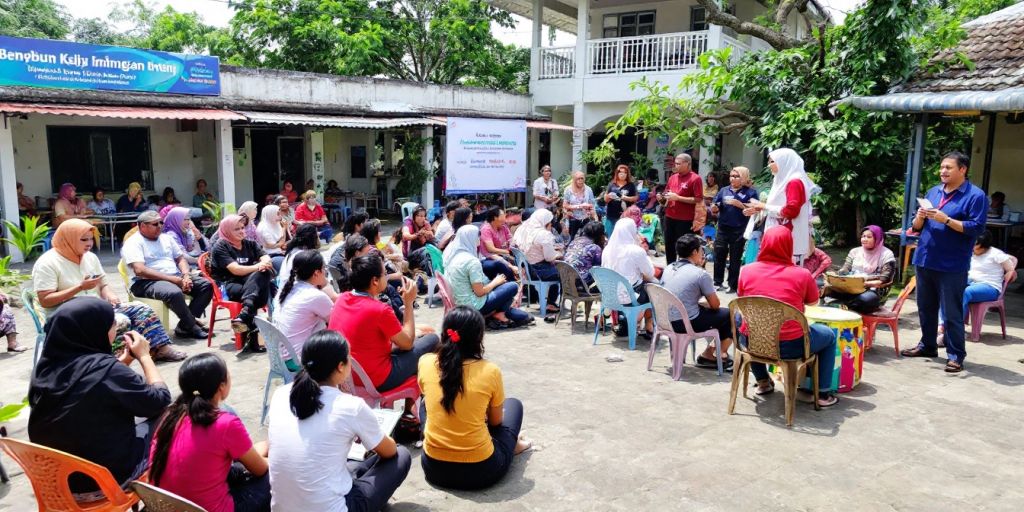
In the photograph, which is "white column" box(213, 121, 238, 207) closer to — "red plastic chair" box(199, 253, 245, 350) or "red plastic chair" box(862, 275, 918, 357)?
"red plastic chair" box(199, 253, 245, 350)

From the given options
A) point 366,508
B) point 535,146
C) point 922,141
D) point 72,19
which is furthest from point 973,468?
point 72,19

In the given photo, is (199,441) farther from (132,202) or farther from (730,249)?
(132,202)

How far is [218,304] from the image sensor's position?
22.0 feet

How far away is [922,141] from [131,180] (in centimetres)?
1381

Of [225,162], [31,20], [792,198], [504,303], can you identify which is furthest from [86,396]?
[31,20]

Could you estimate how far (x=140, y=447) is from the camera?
325 cm

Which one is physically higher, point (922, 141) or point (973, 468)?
point (922, 141)

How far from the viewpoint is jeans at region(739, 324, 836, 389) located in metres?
4.62

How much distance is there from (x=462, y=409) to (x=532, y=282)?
432cm

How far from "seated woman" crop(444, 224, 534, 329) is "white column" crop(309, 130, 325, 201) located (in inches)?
407

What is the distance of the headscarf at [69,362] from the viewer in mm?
2979

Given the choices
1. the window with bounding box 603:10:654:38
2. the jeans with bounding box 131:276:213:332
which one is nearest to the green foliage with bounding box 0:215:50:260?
the jeans with bounding box 131:276:213:332

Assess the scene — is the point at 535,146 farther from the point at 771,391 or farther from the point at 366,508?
the point at 366,508

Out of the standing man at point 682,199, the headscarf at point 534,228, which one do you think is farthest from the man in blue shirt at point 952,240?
the headscarf at point 534,228
